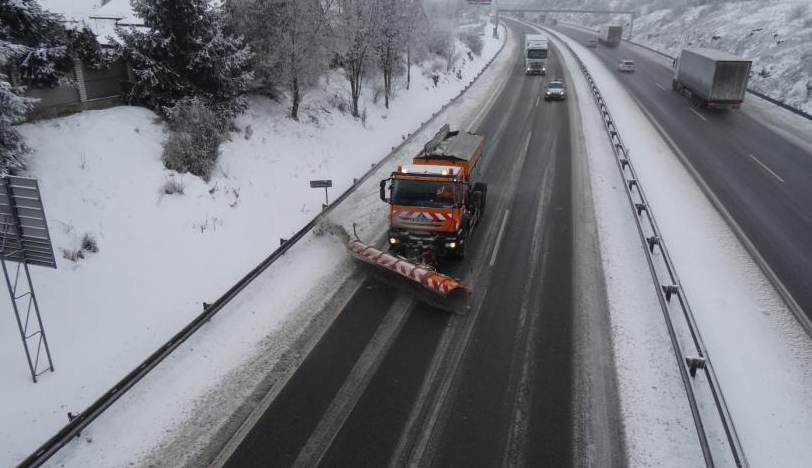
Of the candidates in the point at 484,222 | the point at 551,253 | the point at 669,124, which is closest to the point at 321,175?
the point at 484,222

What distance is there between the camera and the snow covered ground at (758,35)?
40.1 meters

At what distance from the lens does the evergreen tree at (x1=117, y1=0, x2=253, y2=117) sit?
18.8 metres

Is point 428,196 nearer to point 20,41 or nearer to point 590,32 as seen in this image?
point 20,41

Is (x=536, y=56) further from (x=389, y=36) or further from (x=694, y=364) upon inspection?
(x=694, y=364)

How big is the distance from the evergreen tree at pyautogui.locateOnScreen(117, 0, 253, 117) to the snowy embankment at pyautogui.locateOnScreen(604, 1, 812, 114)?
119 ft

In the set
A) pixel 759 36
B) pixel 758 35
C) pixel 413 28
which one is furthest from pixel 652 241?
pixel 758 35

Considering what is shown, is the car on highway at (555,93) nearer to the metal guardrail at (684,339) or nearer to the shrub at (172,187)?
the metal guardrail at (684,339)

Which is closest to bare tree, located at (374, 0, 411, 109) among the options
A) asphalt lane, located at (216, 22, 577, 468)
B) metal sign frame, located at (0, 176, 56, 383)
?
asphalt lane, located at (216, 22, 577, 468)

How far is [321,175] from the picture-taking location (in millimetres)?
22406

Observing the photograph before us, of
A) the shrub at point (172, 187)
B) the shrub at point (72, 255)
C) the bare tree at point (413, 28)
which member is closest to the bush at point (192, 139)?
the shrub at point (172, 187)

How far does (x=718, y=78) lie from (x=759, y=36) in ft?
89.4

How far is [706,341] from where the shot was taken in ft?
39.0

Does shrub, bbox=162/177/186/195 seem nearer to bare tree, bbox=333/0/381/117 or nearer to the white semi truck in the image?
bare tree, bbox=333/0/381/117

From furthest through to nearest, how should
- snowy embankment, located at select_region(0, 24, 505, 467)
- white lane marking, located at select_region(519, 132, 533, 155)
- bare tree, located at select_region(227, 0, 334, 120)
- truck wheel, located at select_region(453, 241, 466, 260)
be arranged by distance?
white lane marking, located at select_region(519, 132, 533, 155) < bare tree, located at select_region(227, 0, 334, 120) < truck wheel, located at select_region(453, 241, 466, 260) < snowy embankment, located at select_region(0, 24, 505, 467)
